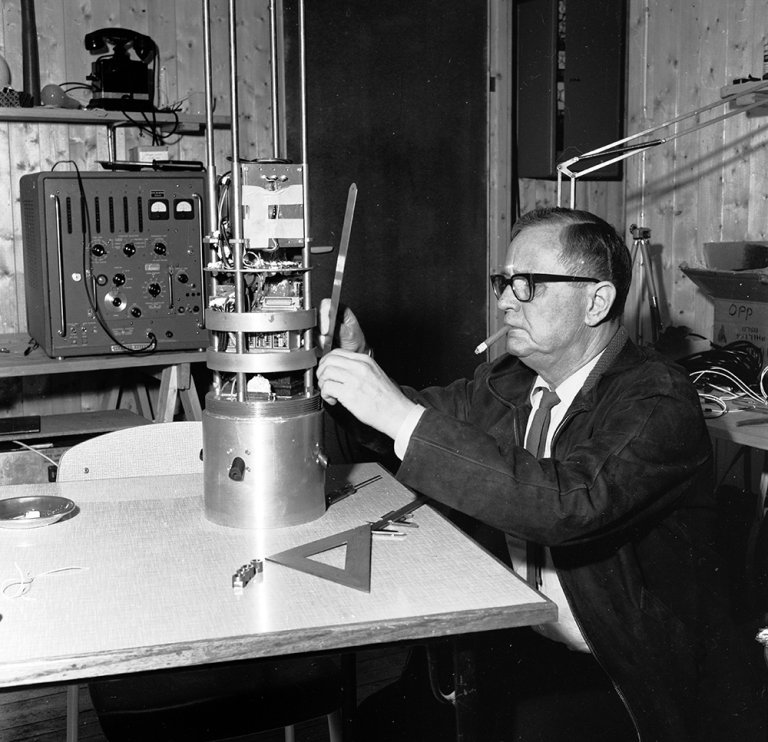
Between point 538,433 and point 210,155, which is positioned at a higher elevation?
point 210,155

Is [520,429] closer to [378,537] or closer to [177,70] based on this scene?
[378,537]

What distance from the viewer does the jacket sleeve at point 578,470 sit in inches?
58.0

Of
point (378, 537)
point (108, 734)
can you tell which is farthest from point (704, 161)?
point (108, 734)

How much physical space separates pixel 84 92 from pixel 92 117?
284 millimetres

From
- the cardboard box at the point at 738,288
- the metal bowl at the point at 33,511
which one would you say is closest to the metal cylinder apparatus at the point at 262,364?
the metal bowl at the point at 33,511

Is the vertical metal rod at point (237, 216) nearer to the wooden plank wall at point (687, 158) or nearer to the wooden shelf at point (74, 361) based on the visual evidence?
the wooden shelf at point (74, 361)

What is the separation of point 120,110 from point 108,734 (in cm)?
276

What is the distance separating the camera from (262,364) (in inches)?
61.4

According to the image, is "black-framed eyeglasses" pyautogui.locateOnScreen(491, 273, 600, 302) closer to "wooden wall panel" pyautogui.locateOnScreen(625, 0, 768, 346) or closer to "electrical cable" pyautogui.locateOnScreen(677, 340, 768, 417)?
"electrical cable" pyautogui.locateOnScreen(677, 340, 768, 417)

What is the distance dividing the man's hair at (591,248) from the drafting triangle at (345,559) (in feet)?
2.03

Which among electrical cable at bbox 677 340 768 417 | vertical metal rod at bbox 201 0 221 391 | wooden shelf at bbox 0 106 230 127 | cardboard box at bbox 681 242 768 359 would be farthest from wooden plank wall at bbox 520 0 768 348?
vertical metal rod at bbox 201 0 221 391

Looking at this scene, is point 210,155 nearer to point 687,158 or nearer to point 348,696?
point 348,696

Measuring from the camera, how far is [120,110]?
3789 mm

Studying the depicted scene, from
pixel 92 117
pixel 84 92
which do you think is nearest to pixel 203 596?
pixel 92 117
